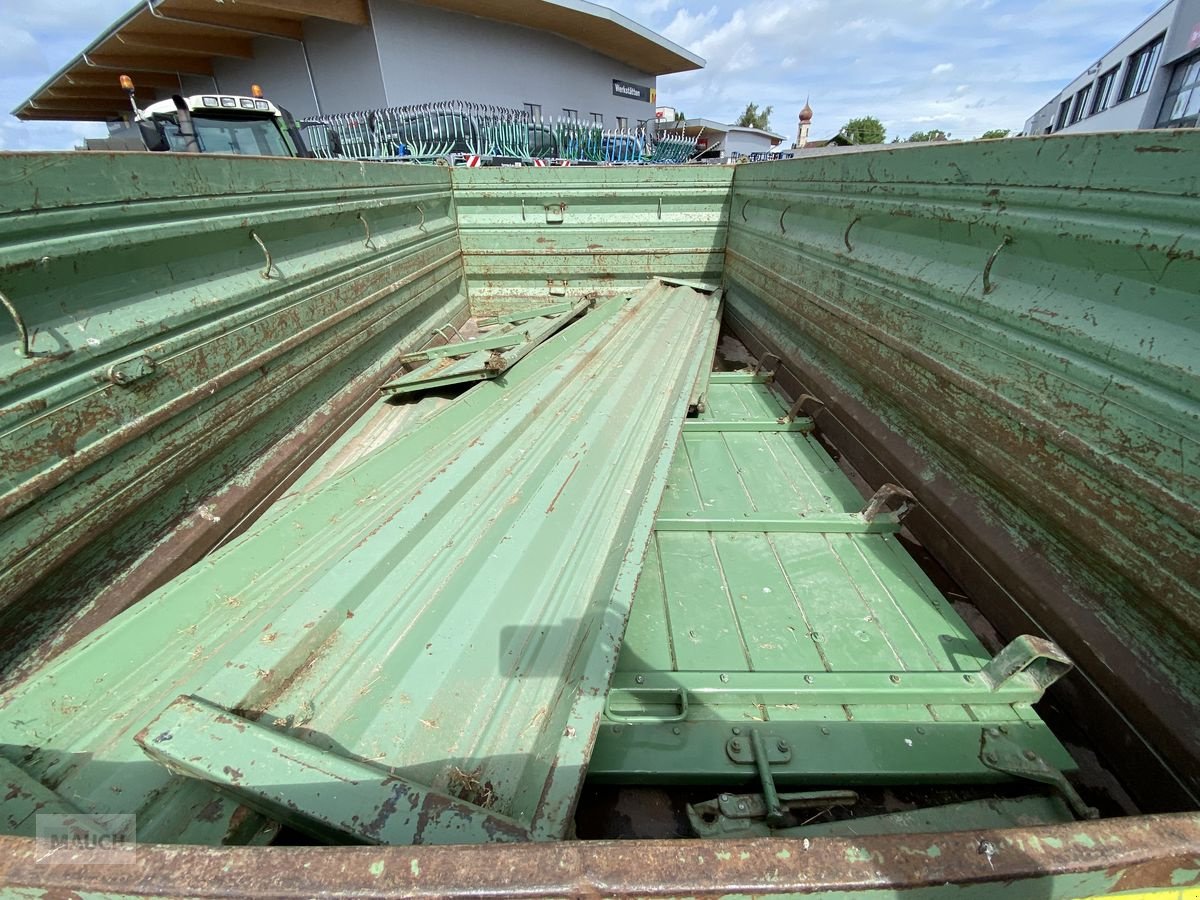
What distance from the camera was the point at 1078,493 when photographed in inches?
47.6

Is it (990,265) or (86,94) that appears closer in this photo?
(990,265)

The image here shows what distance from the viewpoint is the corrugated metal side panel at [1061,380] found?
1021mm

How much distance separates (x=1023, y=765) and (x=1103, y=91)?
87.4ft

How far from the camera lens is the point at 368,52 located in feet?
34.9

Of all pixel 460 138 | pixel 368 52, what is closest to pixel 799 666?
pixel 460 138

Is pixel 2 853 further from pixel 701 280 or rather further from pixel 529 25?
pixel 529 25

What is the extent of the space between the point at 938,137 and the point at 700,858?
158 feet

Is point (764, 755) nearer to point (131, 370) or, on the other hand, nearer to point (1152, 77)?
point (131, 370)

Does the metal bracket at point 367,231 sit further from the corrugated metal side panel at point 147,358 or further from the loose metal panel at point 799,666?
the loose metal panel at point 799,666

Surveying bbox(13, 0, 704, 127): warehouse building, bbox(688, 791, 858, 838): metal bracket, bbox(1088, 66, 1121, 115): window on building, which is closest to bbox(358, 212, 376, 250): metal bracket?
bbox(688, 791, 858, 838): metal bracket

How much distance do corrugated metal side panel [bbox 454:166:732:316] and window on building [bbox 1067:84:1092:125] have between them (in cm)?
2507

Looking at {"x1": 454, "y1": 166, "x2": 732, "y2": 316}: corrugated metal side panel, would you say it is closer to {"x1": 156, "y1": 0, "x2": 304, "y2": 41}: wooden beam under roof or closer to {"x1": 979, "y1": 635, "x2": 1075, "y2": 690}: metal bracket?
{"x1": 979, "y1": 635, "x2": 1075, "y2": 690}: metal bracket

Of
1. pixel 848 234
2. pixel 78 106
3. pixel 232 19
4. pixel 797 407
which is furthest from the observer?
pixel 78 106

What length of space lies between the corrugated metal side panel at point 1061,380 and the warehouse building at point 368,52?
503 inches
